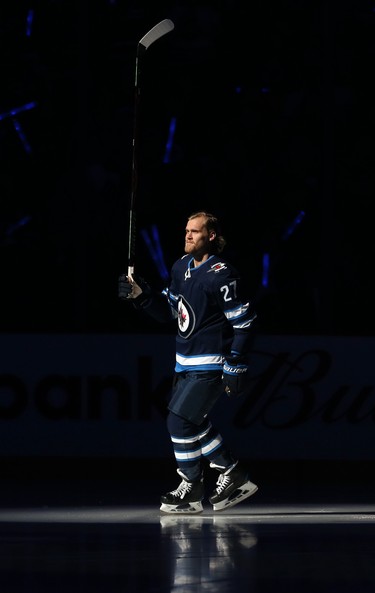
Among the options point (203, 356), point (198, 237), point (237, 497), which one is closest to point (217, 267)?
point (198, 237)

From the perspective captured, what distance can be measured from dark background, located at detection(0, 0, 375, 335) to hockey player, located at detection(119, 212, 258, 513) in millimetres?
4632

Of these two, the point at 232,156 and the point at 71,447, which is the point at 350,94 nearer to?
the point at 232,156

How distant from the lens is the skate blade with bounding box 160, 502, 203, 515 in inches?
420

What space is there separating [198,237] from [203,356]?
0.75 m

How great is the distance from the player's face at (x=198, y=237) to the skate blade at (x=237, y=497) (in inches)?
60.0

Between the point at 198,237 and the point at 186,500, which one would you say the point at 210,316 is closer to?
the point at 198,237

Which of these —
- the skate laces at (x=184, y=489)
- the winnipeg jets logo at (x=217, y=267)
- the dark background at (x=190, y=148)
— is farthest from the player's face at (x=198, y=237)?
the dark background at (x=190, y=148)

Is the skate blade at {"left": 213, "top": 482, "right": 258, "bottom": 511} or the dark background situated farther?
the dark background

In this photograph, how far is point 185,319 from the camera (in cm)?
1077

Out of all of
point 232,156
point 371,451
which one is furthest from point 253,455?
point 232,156

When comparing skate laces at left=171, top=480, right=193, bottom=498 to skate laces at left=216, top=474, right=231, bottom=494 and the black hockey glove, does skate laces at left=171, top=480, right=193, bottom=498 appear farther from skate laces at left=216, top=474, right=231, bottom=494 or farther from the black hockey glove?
the black hockey glove

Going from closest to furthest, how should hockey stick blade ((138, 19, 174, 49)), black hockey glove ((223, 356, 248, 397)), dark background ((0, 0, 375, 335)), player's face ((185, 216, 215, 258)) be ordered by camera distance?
black hockey glove ((223, 356, 248, 397)) → player's face ((185, 216, 215, 258)) → hockey stick blade ((138, 19, 174, 49)) → dark background ((0, 0, 375, 335))

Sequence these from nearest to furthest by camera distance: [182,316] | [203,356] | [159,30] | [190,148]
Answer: [203,356]
[182,316]
[159,30]
[190,148]

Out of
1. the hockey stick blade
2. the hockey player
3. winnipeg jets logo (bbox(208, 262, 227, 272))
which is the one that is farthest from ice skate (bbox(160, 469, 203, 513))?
the hockey stick blade
